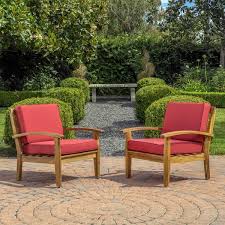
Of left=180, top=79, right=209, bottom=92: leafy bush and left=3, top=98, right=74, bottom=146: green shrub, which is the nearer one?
left=3, top=98, right=74, bottom=146: green shrub

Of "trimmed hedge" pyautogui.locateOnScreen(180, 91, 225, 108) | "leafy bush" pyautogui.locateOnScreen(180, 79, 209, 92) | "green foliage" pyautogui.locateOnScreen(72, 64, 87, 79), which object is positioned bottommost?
"trimmed hedge" pyautogui.locateOnScreen(180, 91, 225, 108)

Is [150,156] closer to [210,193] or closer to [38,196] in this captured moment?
[210,193]

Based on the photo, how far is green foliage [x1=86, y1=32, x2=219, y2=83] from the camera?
21.2 metres

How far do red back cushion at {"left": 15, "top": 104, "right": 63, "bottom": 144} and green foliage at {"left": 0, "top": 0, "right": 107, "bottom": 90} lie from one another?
15.1ft

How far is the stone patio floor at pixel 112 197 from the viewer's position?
4441 mm

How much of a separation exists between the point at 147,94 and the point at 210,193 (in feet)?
20.1

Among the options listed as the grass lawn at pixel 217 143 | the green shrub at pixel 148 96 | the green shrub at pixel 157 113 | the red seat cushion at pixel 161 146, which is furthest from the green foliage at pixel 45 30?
the red seat cushion at pixel 161 146

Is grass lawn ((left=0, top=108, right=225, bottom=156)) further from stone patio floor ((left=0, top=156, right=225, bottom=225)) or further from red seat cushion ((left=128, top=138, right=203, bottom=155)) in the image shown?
red seat cushion ((left=128, top=138, right=203, bottom=155))

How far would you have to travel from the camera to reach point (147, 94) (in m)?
11.3

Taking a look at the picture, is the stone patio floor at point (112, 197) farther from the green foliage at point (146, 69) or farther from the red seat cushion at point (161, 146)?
the green foliage at point (146, 69)

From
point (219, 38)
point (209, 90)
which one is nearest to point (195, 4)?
point (219, 38)

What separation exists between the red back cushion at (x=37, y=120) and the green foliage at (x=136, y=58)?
1444 centimetres

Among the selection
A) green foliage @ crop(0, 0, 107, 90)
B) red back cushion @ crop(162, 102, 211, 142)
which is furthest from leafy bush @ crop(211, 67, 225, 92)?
red back cushion @ crop(162, 102, 211, 142)

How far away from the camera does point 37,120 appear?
256 inches
